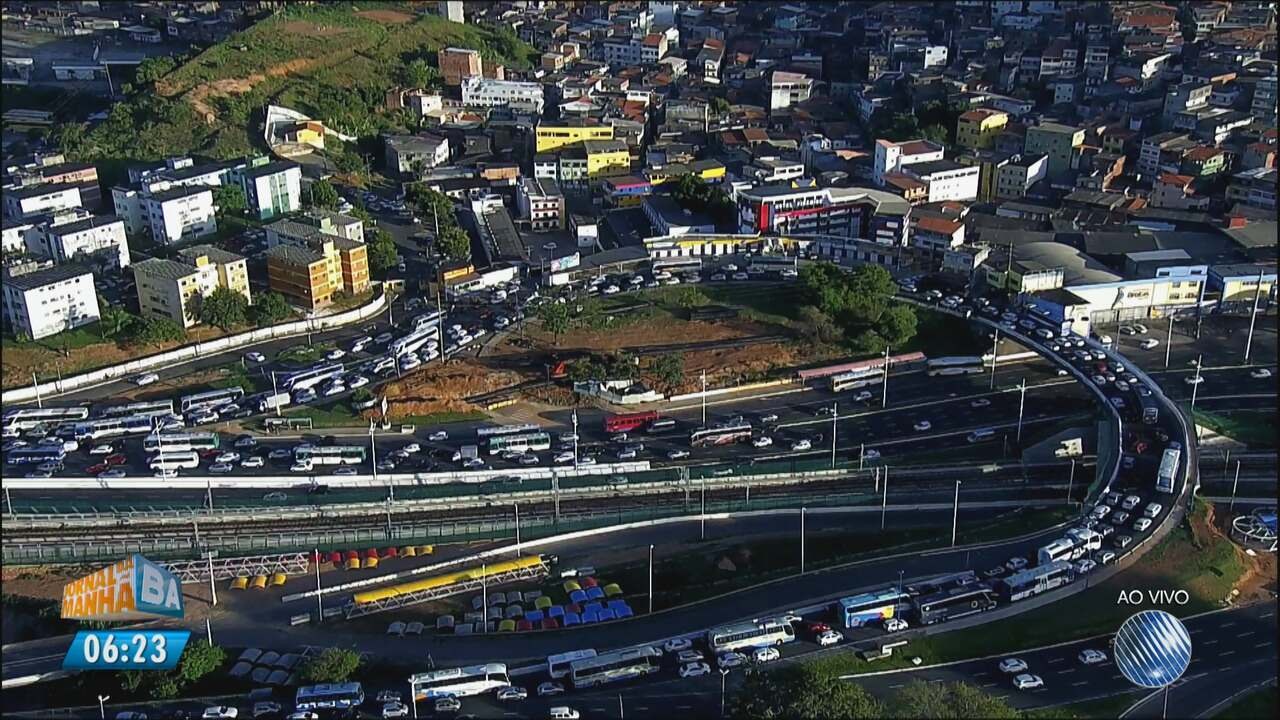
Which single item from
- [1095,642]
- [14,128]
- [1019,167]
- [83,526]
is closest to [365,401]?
[83,526]

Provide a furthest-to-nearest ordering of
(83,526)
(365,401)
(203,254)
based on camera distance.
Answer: (203,254) → (365,401) → (83,526)

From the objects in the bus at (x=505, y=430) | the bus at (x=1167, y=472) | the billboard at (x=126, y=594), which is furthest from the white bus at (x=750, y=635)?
the billboard at (x=126, y=594)

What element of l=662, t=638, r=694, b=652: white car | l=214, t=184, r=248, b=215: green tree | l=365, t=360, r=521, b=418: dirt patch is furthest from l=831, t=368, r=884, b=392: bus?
l=214, t=184, r=248, b=215: green tree

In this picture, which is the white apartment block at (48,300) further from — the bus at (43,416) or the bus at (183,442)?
the bus at (183,442)

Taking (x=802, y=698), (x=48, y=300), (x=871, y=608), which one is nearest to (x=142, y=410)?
(x=48, y=300)

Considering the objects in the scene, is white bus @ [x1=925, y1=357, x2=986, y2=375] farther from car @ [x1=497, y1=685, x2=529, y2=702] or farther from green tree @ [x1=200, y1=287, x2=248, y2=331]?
green tree @ [x1=200, y1=287, x2=248, y2=331]

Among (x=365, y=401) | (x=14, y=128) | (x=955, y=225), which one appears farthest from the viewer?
(x=14, y=128)

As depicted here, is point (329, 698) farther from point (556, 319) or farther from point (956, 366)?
point (956, 366)

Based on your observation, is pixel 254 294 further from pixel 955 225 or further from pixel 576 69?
pixel 576 69
